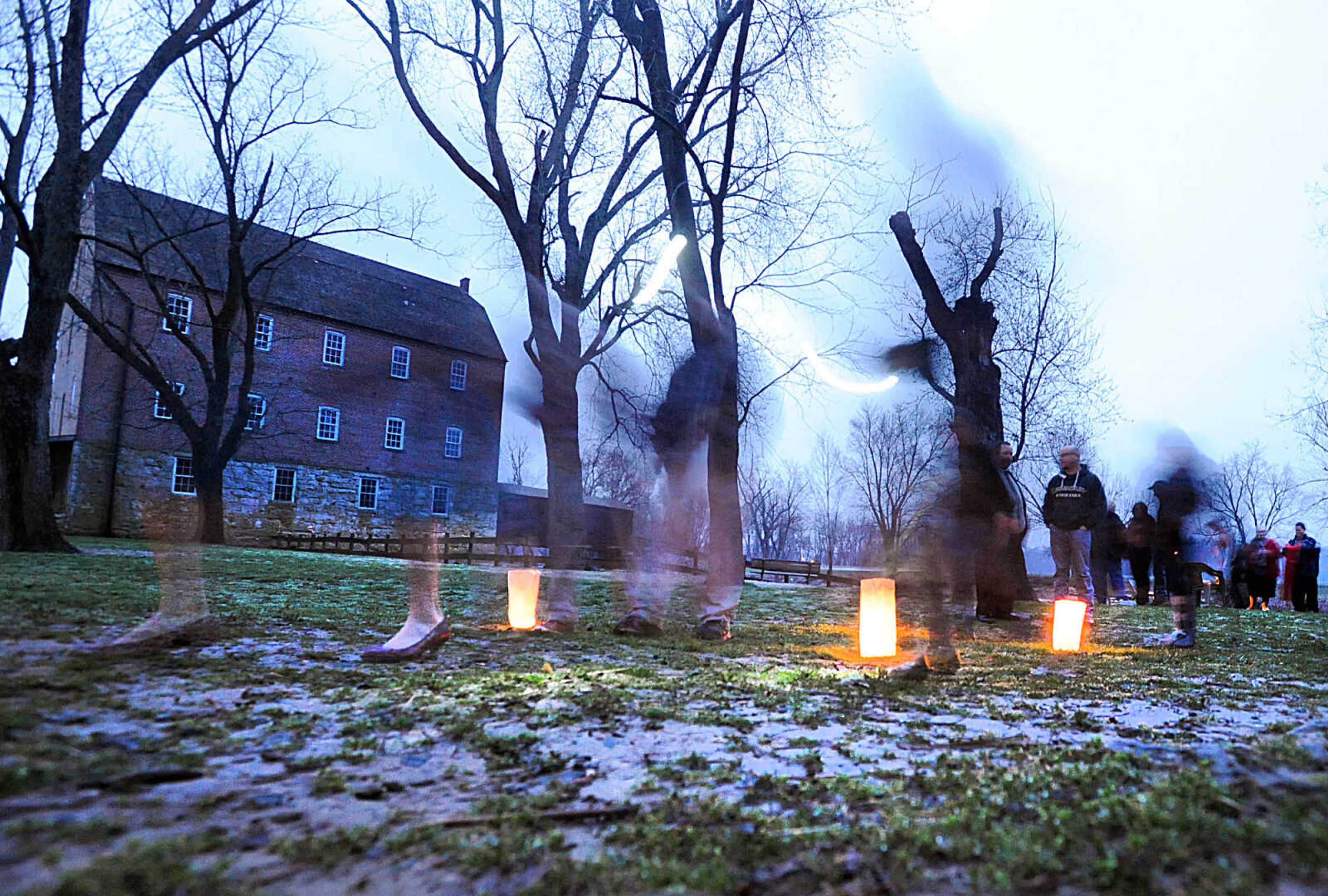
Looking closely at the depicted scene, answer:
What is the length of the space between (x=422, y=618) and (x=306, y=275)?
20031 millimetres

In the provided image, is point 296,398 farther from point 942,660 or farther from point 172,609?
point 942,660

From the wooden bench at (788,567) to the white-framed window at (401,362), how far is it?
75.3 feet

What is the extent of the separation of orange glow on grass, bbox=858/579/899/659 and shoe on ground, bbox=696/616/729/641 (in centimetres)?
124

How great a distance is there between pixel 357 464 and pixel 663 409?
21464mm

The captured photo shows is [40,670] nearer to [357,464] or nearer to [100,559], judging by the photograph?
[100,559]

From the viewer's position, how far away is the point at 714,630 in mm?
7074

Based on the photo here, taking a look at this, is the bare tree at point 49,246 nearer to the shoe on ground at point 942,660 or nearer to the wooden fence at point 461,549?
the wooden fence at point 461,549

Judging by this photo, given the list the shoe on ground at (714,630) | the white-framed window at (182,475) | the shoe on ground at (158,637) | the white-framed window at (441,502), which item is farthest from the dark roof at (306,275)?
the white-framed window at (182,475)

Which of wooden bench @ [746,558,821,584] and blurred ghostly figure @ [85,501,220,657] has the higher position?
blurred ghostly figure @ [85,501,220,657]

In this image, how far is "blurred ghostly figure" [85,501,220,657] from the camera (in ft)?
13.9

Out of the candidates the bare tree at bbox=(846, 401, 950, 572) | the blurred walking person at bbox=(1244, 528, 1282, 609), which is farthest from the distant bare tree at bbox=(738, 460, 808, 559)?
the blurred walking person at bbox=(1244, 528, 1282, 609)

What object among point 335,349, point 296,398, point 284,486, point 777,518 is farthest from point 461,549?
point 777,518

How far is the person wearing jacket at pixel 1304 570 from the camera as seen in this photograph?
16.6 m

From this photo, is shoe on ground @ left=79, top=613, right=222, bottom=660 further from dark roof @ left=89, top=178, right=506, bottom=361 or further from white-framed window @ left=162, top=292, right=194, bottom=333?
white-framed window @ left=162, top=292, right=194, bottom=333
